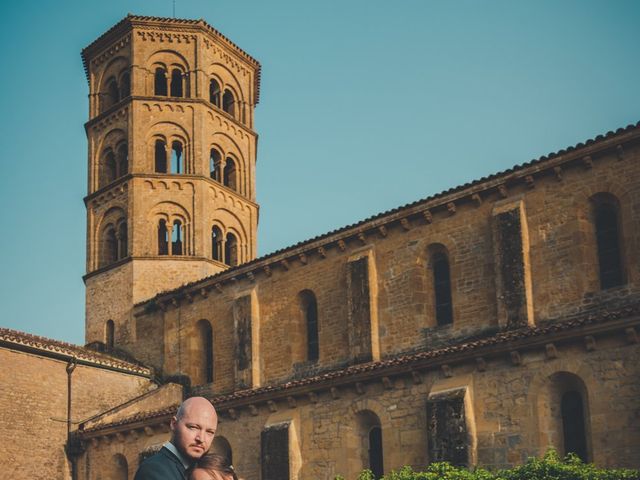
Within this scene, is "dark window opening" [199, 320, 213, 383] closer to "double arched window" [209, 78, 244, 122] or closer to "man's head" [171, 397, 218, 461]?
"double arched window" [209, 78, 244, 122]

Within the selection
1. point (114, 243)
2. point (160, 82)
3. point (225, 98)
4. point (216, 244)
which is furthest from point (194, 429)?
point (225, 98)

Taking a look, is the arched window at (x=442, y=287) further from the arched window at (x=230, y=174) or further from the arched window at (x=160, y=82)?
the arched window at (x=160, y=82)

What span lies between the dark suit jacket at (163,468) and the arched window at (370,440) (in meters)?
20.0

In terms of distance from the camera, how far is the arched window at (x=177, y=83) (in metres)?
41.1

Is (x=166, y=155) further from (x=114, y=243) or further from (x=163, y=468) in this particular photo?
(x=163, y=468)

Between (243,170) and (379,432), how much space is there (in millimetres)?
19426

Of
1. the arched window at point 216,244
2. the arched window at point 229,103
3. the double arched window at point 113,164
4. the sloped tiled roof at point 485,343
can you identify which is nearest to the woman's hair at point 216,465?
the sloped tiled roof at point 485,343

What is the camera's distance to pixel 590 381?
20844 millimetres

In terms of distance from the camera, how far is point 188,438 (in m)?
5.71

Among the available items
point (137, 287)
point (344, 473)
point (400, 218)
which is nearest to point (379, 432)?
point (344, 473)

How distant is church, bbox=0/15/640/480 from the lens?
2200 cm

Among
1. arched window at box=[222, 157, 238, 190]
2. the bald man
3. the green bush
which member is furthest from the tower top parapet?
the bald man

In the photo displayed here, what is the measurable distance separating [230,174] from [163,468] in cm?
3692

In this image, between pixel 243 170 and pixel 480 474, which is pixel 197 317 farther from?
pixel 480 474
